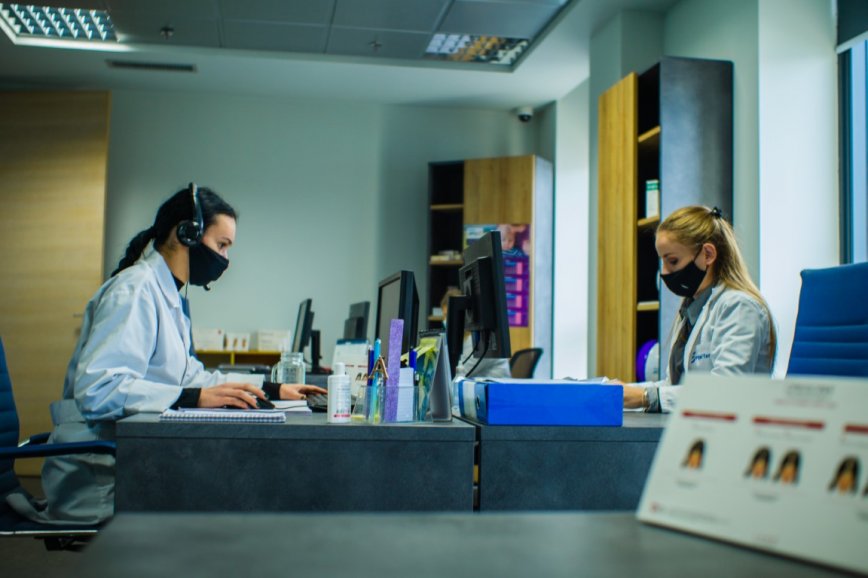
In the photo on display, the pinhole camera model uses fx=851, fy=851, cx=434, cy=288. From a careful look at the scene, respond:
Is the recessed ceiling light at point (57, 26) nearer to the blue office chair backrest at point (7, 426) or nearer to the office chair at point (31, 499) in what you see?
A: the blue office chair backrest at point (7, 426)

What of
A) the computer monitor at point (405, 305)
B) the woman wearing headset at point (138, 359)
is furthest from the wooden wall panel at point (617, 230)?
the woman wearing headset at point (138, 359)

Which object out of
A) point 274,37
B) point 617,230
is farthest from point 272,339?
point 617,230

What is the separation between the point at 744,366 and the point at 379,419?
3.82 ft

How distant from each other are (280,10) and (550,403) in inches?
Result: 156

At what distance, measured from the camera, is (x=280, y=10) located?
5.00 m

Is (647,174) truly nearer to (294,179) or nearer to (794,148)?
(794,148)

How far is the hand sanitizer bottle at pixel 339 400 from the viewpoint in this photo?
175 centimetres

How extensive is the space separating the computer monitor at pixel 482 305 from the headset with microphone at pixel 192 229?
31.2 inches

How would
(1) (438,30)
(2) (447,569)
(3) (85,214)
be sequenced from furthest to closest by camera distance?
1. (3) (85,214)
2. (1) (438,30)
3. (2) (447,569)

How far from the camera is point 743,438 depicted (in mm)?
772

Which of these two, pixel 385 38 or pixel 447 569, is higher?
pixel 385 38

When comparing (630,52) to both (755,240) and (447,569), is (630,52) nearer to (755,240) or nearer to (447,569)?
(755,240)

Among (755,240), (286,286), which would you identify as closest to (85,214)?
(286,286)

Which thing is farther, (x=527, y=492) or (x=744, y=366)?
(x=744, y=366)
